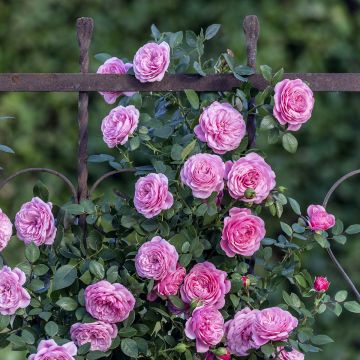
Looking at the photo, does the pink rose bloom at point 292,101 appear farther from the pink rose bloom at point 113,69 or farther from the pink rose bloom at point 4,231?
the pink rose bloom at point 4,231

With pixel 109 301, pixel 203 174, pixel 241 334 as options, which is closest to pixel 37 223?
pixel 109 301

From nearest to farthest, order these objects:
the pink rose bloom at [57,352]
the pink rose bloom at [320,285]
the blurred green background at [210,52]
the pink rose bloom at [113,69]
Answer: the pink rose bloom at [57,352] < the pink rose bloom at [320,285] < the pink rose bloom at [113,69] < the blurred green background at [210,52]

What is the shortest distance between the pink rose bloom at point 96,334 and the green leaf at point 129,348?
0.09 feet

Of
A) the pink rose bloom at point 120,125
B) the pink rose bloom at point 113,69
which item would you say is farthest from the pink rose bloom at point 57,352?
the pink rose bloom at point 113,69

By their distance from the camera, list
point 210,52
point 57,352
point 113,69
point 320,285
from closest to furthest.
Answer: point 57,352 → point 320,285 → point 113,69 → point 210,52

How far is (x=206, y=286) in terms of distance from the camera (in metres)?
2.13

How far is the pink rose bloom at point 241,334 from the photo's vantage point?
2107mm

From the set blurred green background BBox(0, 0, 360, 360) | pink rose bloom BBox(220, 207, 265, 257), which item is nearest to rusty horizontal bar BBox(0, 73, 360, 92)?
pink rose bloom BBox(220, 207, 265, 257)

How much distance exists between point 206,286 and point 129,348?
0.22 metres

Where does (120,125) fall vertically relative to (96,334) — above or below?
above

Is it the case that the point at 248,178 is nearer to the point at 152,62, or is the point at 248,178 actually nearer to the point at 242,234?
the point at 242,234

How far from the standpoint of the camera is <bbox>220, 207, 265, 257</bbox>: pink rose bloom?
2.10 m

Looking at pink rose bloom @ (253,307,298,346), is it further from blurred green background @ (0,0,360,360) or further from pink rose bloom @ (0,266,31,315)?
blurred green background @ (0,0,360,360)

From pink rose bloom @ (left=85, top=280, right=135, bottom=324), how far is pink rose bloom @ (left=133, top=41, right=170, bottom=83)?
48 cm
